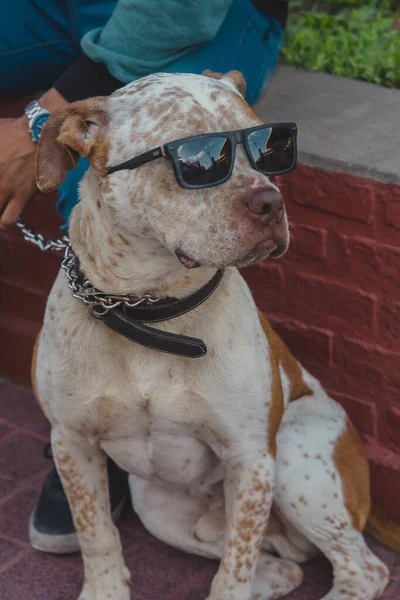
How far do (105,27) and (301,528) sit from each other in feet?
5.89

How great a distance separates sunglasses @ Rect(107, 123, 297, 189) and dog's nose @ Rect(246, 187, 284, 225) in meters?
0.09

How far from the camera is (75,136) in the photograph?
2508 mm

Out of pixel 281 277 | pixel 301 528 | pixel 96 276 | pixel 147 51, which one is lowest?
pixel 301 528

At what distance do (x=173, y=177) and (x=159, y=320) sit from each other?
484 millimetres

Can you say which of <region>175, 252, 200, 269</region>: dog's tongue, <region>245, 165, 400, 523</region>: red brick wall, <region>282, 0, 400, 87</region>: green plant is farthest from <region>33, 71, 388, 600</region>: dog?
<region>282, 0, 400, 87</region>: green plant

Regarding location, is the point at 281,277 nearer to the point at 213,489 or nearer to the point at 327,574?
the point at 213,489

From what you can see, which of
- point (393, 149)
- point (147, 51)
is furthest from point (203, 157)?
point (393, 149)

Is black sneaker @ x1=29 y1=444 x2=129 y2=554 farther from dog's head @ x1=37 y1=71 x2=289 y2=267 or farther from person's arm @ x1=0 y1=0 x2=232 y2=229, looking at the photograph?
dog's head @ x1=37 y1=71 x2=289 y2=267

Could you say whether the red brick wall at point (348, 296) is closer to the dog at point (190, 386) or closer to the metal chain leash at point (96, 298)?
the dog at point (190, 386)

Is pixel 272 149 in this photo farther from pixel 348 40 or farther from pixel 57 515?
pixel 348 40

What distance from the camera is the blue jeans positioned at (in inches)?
128

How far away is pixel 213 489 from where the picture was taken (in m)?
3.25

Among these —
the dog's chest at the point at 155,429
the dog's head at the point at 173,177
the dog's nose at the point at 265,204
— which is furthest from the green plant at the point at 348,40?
the dog's chest at the point at 155,429

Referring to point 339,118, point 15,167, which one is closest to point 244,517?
point 15,167
